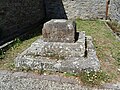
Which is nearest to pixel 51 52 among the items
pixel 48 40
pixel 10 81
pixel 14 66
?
pixel 48 40

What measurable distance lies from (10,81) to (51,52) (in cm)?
135

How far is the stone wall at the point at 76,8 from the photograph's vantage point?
11672 millimetres

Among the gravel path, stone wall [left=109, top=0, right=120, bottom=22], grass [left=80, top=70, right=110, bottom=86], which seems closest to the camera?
the gravel path

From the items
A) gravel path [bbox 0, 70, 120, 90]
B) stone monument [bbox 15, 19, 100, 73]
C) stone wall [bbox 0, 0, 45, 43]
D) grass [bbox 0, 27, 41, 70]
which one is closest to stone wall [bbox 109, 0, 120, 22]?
stone wall [bbox 0, 0, 45, 43]

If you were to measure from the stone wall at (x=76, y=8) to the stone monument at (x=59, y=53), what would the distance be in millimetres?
6148

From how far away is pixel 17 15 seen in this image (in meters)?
8.34

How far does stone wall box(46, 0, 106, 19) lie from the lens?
11.7m

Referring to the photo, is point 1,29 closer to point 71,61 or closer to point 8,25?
point 8,25

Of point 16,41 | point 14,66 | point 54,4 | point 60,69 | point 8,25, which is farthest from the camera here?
point 54,4

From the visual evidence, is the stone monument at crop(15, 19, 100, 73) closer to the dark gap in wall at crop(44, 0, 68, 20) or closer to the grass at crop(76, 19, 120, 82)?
the grass at crop(76, 19, 120, 82)

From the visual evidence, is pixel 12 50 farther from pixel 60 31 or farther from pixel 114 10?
pixel 114 10

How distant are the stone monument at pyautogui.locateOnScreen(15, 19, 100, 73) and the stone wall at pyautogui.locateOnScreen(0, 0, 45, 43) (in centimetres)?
240

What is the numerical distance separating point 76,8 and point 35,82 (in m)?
8.34

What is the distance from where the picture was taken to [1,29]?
7.09 metres
